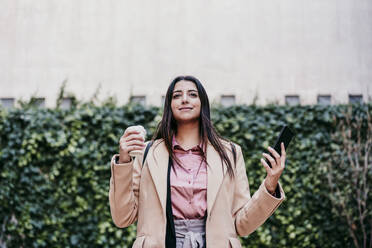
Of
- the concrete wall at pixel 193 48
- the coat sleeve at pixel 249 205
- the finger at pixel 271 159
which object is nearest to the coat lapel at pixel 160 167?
the coat sleeve at pixel 249 205

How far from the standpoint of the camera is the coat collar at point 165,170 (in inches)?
76.3

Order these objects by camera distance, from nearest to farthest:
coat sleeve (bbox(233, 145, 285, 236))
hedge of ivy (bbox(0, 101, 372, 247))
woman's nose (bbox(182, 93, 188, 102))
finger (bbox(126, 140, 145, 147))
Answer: finger (bbox(126, 140, 145, 147)), coat sleeve (bbox(233, 145, 285, 236)), woman's nose (bbox(182, 93, 188, 102)), hedge of ivy (bbox(0, 101, 372, 247))

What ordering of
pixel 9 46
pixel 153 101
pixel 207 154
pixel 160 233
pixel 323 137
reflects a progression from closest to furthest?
pixel 160 233 → pixel 207 154 → pixel 323 137 → pixel 153 101 → pixel 9 46

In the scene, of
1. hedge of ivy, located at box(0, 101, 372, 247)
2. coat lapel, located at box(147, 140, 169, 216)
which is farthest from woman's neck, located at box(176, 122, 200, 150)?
hedge of ivy, located at box(0, 101, 372, 247)

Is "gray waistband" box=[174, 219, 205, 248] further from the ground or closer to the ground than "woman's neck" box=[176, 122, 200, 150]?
closer to the ground

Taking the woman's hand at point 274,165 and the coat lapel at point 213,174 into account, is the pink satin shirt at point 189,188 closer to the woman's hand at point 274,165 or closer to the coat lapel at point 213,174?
the coat lapel at point 213,174

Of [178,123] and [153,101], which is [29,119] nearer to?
[153,101]

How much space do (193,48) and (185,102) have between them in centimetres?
476

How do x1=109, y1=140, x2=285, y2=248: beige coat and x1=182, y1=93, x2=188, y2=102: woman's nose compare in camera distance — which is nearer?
x1=109, y1=140, x2=285, y2=248: beige coat

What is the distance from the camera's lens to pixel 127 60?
22.1ft

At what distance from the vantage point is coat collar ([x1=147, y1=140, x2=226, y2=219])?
1.94 metres

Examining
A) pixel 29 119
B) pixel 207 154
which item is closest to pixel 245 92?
pixel 29 119

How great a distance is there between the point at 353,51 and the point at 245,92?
6.58ft

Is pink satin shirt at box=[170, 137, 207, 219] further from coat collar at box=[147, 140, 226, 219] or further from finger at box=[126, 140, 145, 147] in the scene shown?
finger at box=[126, 140, 145, 147]
